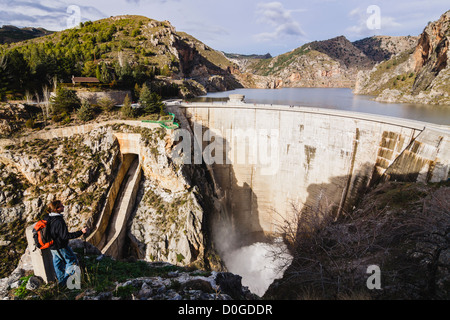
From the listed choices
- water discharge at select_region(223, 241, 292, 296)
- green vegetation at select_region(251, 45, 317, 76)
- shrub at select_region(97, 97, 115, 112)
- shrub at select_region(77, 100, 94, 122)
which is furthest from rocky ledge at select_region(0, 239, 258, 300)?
green vegetation at select_region(251, 45, 317, 76)

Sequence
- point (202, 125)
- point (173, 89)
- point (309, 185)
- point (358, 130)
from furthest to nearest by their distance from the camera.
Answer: point (173, 89) < point (202, 125) < point (309, 185) < point (358, 130)

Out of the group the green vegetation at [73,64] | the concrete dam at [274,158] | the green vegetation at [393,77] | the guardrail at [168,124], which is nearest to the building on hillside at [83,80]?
the green vegetation at [73,64]

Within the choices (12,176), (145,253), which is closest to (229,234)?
(145,253)

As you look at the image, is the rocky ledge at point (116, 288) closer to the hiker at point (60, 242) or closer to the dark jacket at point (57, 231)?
the hiker at point (60, 242)

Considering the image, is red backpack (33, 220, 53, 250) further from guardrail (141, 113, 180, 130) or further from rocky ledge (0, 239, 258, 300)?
guardrail (141, 113, 180, 130)

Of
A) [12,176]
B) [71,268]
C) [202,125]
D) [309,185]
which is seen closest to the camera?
[71,268]

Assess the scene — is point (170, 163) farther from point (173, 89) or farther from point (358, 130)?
point (173, 89)
